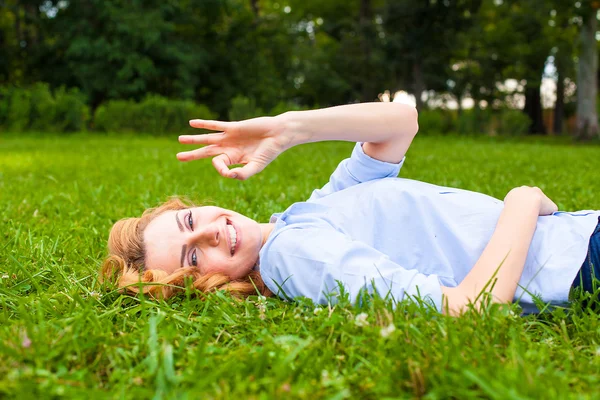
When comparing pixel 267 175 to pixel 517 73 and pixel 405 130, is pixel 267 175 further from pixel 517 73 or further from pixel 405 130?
pixel 517 73

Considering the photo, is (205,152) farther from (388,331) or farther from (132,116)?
(132,116)

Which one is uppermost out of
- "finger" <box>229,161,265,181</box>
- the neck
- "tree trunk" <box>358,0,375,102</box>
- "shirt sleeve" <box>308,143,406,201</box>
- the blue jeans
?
"tree trunk" <box>358,0,375,102</box>

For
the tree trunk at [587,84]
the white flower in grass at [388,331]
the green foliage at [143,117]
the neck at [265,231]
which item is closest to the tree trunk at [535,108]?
the tree trunk at [587,84]

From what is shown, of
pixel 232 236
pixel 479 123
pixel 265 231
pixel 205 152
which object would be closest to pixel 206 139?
pixel 205 152

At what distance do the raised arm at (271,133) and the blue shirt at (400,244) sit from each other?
11.9 inches

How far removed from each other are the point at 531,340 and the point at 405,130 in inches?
41.8

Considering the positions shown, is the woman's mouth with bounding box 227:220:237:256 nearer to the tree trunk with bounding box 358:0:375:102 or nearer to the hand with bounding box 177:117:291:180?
the hand with bounding box 177:117:291:180

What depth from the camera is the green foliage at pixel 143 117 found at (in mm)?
17922

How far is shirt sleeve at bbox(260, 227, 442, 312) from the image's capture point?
208cm

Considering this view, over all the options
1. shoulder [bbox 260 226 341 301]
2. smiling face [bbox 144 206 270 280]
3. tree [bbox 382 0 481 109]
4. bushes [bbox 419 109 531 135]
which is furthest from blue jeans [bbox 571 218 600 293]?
tree [bbox 382 0 481 109]

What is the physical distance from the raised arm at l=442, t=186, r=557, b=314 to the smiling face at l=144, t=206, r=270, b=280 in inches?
35.8

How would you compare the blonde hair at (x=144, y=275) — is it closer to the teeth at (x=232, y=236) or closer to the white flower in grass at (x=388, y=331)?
the teeth at (x=232, y=236)

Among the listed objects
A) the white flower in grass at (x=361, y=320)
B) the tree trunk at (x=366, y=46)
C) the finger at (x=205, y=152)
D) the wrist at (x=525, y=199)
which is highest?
the tree trunk at (x=366, y=46)

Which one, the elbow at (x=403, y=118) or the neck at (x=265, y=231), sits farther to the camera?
the neck at (x=265, y=231)
